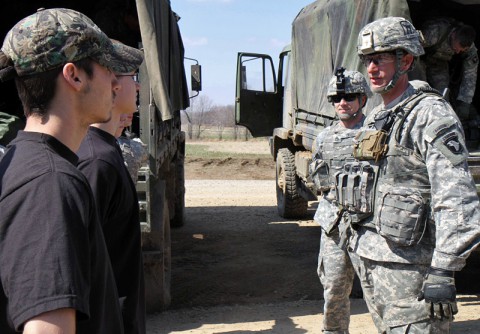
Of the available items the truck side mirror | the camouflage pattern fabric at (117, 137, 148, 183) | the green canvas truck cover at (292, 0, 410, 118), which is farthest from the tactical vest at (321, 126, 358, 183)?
the truck side mirror

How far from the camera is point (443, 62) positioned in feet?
20.4

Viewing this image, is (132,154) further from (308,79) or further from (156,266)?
(308,79)

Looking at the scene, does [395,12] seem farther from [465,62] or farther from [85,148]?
[85,148]

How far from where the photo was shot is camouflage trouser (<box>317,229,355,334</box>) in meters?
3.98

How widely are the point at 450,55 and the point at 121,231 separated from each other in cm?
492

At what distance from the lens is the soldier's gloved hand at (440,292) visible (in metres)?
2.51

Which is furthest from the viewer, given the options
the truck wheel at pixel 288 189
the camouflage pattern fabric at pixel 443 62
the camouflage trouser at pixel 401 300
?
the truck wheel at pixel 288 189

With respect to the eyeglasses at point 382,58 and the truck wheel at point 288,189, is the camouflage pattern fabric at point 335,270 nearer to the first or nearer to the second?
the eyeglasses at point 382,58

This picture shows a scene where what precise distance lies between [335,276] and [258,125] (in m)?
6.63

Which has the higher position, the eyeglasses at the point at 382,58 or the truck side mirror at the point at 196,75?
the truck side mirror at the point at 196,75

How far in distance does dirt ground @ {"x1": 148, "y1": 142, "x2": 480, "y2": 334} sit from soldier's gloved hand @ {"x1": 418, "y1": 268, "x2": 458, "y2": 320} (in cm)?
222

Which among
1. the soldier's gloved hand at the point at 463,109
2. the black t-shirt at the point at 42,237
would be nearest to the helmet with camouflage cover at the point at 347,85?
the soldier's gloved hand at the point at 463,109

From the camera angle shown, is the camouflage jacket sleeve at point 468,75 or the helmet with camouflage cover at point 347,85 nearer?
the helmet with camouflage cover at point 347,85

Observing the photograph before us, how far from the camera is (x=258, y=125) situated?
10477 mm
